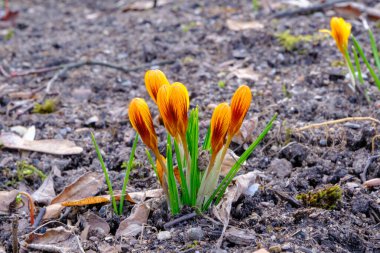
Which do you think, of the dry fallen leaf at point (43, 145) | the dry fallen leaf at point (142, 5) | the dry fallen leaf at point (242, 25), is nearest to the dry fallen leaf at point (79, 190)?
the dry fallen leaf at point (43, 145)

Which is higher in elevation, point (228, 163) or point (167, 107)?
point (167, 107)

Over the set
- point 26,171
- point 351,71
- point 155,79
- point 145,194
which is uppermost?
point 155,79

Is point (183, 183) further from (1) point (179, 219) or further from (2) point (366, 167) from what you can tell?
(2) point (366, 167)

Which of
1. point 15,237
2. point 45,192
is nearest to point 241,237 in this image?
point 15,237

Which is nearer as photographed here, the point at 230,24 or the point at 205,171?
the point at 205,171

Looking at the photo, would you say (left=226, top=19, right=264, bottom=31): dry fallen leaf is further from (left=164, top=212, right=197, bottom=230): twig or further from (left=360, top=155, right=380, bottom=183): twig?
(left=164, top=212, right=197, bottom=230): twig

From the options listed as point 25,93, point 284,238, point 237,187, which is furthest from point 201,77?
point 284,238

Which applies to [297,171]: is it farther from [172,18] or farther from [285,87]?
[172,18]

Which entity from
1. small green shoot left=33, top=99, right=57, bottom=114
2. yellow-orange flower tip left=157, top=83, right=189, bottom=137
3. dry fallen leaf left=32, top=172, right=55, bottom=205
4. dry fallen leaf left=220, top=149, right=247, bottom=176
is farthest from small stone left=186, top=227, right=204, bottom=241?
small green shoot left=33, top=99, right=57, bottom=114
